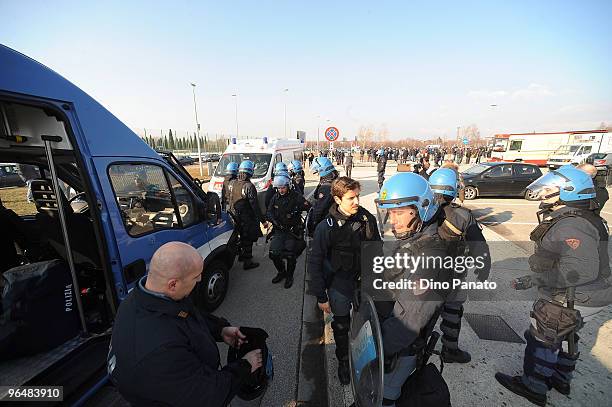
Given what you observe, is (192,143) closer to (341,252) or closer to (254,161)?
(254,161)

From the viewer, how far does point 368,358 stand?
5.43 ft

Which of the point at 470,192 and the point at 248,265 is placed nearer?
the point at 248,265

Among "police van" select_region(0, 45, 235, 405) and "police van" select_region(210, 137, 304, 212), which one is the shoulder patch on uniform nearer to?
"police van" select_region(0, 45, 235, 405)

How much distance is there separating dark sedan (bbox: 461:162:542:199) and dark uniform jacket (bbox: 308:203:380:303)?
11.3 meters

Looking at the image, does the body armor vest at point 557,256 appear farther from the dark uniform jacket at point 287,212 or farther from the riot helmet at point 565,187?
the dark uniform jacket at point 287,212

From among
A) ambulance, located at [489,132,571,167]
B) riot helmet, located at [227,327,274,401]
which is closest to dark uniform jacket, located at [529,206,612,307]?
riot helmet, located at [227,327,274,401]

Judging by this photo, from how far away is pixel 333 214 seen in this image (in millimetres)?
2580

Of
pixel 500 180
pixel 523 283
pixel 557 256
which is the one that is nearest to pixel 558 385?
pixel 523 283

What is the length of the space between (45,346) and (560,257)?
4.52 meters

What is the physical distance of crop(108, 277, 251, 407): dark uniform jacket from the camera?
1.19 meters

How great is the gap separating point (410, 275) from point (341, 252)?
3.28 feet

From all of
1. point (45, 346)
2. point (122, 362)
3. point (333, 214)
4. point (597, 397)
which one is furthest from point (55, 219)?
point (597, 397)

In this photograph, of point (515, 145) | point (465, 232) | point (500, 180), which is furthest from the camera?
point (515, 145)

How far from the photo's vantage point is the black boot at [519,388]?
2285 mm
